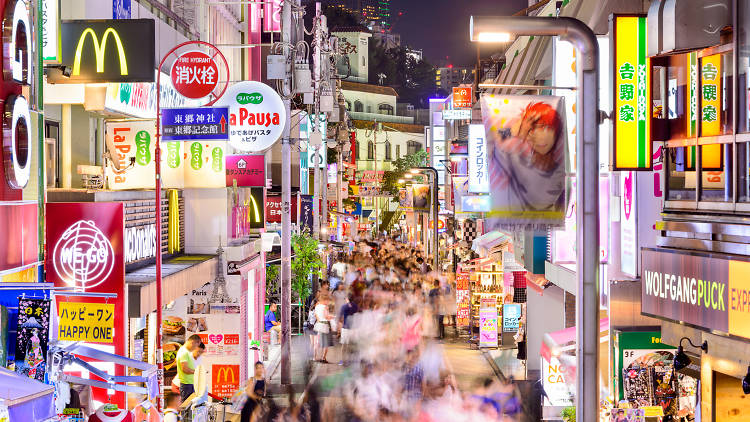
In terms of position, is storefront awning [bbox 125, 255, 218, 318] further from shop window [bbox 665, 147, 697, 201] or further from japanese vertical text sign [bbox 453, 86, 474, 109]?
japanese vertical text sign [bbox 453, 86, 474, 109]

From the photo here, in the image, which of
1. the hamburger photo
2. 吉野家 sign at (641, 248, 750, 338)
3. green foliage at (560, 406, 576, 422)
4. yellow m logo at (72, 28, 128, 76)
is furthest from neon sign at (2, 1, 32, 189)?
the hamburger photo

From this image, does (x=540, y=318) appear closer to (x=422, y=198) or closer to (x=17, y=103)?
(x=17, y=103)

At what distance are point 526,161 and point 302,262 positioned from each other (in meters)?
20.3

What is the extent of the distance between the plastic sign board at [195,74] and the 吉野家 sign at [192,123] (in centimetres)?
61

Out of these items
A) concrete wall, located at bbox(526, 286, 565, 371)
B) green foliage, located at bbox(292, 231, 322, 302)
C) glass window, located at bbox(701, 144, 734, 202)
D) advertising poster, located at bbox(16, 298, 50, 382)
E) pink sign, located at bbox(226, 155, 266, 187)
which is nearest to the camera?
advertising poster, located at bbox(16, 298, 50, 382)

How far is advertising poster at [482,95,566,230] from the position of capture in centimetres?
895

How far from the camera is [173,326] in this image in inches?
752

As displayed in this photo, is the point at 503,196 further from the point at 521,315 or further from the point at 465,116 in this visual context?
the point at 465,116

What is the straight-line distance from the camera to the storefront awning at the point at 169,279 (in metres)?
12.6

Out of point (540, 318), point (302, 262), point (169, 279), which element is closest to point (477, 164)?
point (540, 318)

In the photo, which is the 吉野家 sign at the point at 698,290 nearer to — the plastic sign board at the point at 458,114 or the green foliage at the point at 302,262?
the green foliage at the point at 302,262

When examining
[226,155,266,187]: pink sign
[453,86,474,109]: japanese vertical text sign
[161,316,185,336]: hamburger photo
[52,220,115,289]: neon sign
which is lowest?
[161,316,185,336]: hamburger photo

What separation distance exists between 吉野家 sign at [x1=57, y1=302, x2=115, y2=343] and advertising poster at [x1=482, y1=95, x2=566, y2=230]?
5.50m

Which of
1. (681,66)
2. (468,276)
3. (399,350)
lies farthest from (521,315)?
(681,66)
